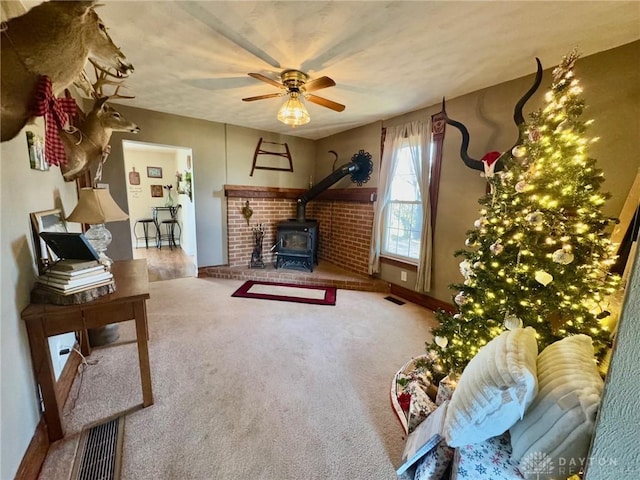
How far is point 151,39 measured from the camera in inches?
71.7

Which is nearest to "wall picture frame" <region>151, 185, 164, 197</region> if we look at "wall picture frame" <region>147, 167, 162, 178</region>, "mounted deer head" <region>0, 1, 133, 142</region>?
"wall picture frame" <region>147, 167, 162, 178</region>

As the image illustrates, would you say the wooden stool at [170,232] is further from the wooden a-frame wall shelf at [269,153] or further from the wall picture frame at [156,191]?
the wooden a-frame wall shelf at [269,153]

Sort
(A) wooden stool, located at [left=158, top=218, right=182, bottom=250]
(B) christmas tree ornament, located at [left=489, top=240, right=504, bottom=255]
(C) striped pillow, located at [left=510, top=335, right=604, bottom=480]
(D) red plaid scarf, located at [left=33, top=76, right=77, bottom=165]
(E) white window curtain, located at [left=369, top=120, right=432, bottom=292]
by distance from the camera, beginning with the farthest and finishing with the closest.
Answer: (A) wooden stool, located at [left=158, top=218, right=182, bottom=250] < (E) white window curtain, located at [left=369, top=120, right=432, bottom=292] < (B) christmas tree ornament, located at [left=489, top=240, right=504, bottom=255] < (D) red plaid scarf, located at [left=33, top=76, right=77, bottom=165] < (C) striped pillow, located at [left=510, top=335, right=604, bottom=480]

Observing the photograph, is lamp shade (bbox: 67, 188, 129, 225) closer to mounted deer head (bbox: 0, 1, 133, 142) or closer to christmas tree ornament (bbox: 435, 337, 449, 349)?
mounted deer head (bbox: 0, 1, 133, 142)

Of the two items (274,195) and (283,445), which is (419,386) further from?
(274,195)

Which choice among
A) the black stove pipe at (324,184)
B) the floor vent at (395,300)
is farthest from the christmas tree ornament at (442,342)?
the black stove pipe at (324,184)

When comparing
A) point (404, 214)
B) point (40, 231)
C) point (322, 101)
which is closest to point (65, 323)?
point (40, 231)

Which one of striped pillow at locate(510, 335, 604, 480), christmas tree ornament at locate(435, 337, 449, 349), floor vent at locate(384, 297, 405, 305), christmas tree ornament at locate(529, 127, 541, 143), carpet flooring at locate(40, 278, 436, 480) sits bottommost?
carpet flooring at locate(40, 278, 436, 480)

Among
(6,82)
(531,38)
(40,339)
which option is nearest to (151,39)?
(6,82)

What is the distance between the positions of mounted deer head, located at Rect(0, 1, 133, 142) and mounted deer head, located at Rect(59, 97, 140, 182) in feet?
3.18

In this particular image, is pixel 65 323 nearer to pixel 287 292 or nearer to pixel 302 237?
pixel 287 292

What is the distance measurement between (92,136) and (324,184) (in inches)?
116

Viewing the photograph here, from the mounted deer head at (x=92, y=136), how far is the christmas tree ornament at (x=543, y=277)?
2.86 m

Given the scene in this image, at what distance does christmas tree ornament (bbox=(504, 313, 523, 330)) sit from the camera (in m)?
1.41
